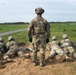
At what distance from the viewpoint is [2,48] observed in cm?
1593

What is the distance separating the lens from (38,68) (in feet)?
43.4

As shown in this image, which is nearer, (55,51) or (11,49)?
(55,51)

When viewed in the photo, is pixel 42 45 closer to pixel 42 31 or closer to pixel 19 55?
pixel 42 31

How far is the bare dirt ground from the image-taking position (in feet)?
42.5

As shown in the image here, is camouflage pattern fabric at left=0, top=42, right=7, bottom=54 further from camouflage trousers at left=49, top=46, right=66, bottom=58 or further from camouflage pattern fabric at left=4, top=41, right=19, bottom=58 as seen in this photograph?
camouflage trousers at left=49, top=46, right=66, bottom=58

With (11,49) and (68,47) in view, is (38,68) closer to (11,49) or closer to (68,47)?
(11,49)

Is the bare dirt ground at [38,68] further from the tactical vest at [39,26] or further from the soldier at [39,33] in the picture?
the tactical vest at [39,26]

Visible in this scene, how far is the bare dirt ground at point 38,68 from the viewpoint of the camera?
42.5ft

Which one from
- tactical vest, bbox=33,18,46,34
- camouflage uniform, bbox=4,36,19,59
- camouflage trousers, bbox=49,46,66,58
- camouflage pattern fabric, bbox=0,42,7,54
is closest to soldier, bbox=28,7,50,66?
tactical vest, bbox=33,18,46,34

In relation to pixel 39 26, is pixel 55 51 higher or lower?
lower

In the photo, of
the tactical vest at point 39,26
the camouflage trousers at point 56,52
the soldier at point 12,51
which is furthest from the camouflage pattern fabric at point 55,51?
the tactical vest at point 39,26

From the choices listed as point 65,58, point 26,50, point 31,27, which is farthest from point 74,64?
point 26,50

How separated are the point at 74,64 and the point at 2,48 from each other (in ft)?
13.8

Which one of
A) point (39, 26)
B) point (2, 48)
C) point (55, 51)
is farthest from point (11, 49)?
point (39, 26)
